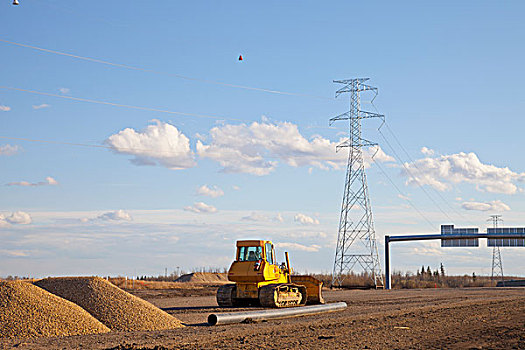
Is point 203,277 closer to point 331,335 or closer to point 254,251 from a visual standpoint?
point 254,251

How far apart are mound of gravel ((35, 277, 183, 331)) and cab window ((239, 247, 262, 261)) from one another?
7.97 metres

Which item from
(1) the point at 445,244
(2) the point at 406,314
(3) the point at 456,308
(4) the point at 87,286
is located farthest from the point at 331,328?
(1) the point at 445,244

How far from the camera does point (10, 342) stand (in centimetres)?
1684

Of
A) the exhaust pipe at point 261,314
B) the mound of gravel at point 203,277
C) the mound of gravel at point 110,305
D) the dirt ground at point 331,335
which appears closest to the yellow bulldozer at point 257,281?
the exhaust pipe at point 261,314

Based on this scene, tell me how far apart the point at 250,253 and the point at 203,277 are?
50219mm

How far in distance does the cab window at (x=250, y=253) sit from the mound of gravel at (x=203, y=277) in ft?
155

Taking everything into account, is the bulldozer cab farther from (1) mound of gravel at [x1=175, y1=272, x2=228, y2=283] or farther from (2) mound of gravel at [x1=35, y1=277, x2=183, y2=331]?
(1) mound of gravel at [x1=175, y1=272, x2=228, y2=283]

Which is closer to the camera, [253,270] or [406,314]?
[406,314]

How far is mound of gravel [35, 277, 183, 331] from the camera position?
67.4 feet

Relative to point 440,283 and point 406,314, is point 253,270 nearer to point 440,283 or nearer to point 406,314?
point 406,314

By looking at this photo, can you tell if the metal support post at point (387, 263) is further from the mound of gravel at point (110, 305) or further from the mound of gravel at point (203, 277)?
the mound of gravel at point (110, 305)

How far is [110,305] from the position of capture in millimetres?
21500

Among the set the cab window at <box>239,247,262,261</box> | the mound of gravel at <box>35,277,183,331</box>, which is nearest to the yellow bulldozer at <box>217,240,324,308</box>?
the cab window at <box>239,247,262,261</box>

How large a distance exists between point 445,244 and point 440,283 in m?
16.7
